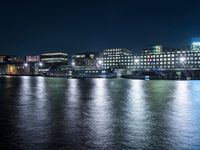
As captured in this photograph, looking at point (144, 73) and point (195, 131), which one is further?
point (144, 73)

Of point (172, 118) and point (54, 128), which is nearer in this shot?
point (54, 128)

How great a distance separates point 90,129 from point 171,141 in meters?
3.68

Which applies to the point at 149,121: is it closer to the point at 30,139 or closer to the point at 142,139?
the point at 142,139

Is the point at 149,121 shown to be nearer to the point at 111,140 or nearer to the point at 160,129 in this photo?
the point at 160,129

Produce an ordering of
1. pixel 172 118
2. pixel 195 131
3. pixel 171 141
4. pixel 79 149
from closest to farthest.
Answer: pixel 79 149 → pixel 171 141 → pixel 195 131 → pixel 172 118

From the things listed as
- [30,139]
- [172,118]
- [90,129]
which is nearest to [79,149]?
[30,139]

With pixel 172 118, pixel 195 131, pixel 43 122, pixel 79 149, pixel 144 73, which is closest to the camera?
pixel 79 149

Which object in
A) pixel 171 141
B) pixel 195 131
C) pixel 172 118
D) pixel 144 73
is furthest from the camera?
pixel 144 73

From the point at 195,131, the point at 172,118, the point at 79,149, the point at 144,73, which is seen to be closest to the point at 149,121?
the point at 172,118

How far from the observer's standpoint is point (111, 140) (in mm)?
12062

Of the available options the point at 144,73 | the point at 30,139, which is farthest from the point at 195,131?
the point at 144,73

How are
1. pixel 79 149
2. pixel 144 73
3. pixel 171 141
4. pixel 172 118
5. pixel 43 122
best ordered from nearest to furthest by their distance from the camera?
pixel 79 149 < pixel 171 141 < pixel 43 122 < pixel 172 118 < pixel 144 73

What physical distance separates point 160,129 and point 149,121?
7.35 ft

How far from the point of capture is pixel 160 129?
14.3m
